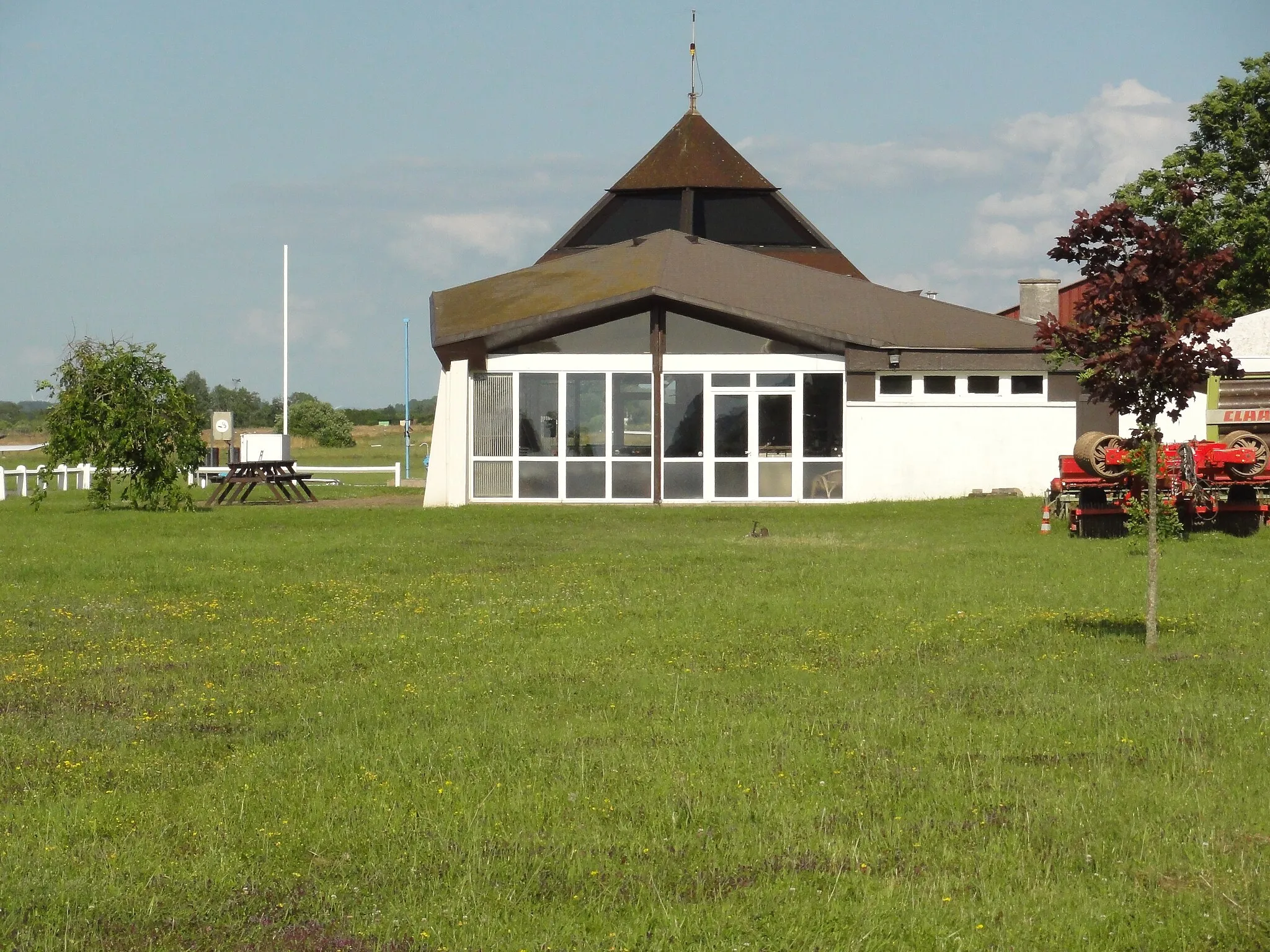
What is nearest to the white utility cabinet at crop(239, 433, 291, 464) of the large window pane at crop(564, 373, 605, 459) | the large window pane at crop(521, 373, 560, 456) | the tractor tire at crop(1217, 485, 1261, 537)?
the large window pane at crop(521, 373, 560, 456)

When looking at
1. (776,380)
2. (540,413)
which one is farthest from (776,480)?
(540,413)

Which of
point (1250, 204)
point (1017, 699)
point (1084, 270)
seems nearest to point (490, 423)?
point (1084, 270)

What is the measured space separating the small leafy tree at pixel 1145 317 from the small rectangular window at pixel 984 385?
64.1 feet

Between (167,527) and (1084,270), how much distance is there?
17.4 m

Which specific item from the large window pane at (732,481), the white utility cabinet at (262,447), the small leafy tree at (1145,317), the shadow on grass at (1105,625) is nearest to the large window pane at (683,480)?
the large window pane at (732,481)

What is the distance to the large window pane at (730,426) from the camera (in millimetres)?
30656

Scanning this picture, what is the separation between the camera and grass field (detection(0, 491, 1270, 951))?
543 centimetres

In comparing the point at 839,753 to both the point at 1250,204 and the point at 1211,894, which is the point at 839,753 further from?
the point at 1250,204

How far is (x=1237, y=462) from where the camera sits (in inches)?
851

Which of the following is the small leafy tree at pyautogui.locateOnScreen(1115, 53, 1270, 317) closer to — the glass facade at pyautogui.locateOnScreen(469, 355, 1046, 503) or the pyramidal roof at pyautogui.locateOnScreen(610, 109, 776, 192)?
the pyramidal roof at pyautogui.locateOnScreen(610, 109, 776, 192)

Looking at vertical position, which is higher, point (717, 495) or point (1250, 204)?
point (1250, 204)

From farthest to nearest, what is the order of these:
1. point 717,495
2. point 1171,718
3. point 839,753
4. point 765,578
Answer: point 717,495 → point 765,578 → point 1171,718 → point 839,753

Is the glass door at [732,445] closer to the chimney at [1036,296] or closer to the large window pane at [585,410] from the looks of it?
the large window pane at [585,410]

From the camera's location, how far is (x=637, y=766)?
7.55 meters
